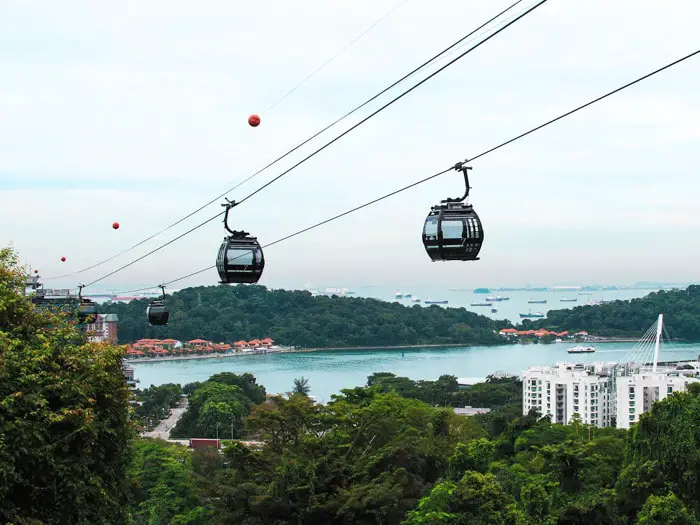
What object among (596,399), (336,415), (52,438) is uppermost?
(52,438)

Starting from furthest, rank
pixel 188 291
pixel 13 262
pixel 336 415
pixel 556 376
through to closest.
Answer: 1. pixel 188 291
2. pixel 556 376
3. pixel 336 415
4. pixel 13 262

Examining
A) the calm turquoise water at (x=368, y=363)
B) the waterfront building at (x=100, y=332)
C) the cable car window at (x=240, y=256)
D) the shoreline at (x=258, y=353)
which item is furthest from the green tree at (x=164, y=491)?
the shoreline at (x=258, y=353)

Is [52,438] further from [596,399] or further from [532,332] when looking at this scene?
[532,332]

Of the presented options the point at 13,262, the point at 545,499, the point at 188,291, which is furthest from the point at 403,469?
the point at 188,291

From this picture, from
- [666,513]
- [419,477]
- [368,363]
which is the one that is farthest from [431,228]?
[368,363]

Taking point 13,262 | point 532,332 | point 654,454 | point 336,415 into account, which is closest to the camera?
point 13,262

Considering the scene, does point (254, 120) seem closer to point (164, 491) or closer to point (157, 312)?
point (157, 312)

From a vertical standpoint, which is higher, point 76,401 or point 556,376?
point 76,401
